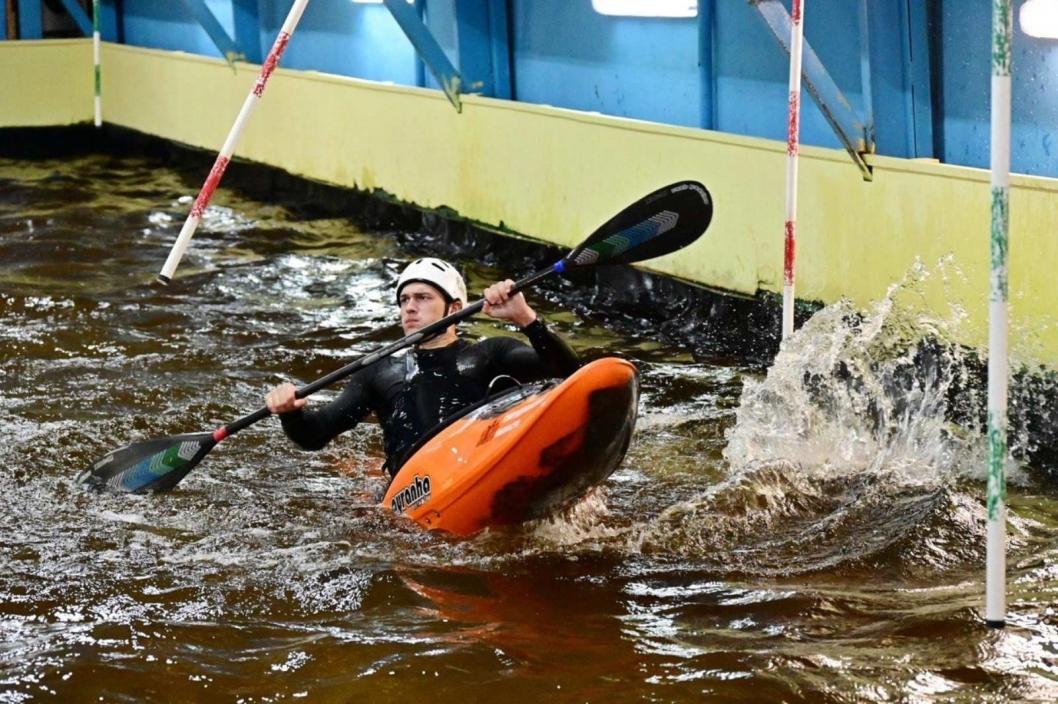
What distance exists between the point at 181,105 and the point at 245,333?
6819 mm

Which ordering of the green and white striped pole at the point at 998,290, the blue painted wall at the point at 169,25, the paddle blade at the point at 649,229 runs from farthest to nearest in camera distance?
the blue painted wall at the point at 169,25 < the paddle blade at the point at 649,229 < the green and white striped pole at the point at 998,290

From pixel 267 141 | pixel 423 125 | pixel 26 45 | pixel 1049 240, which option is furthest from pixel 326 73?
pixel 1049 240

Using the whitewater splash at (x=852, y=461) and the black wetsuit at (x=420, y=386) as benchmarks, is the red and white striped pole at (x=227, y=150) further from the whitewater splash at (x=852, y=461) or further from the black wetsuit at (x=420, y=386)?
the whitewater splash at (x=852, y=461)

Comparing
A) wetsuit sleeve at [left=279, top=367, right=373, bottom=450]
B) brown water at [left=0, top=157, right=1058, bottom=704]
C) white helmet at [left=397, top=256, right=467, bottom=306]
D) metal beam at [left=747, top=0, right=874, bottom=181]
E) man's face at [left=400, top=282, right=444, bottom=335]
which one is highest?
metal beam at [left=747, top=0, right=874, bottom=181]

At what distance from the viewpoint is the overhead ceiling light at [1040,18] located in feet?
18.9

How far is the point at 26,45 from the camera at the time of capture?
14.8m

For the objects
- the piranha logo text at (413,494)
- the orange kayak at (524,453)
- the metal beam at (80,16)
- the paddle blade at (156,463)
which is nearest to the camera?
the orange kayak at (524,453)

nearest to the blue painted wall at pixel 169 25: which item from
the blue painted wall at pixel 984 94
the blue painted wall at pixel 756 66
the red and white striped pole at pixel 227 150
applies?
the blue painted wall at pixel 756 66

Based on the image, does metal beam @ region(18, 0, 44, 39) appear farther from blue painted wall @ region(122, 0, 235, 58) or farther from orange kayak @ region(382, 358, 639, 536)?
orange kayak @ region(382, 358, 639, 536)

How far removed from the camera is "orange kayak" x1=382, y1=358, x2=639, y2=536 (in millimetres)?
4230

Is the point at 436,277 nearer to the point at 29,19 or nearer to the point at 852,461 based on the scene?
the point at 852,461

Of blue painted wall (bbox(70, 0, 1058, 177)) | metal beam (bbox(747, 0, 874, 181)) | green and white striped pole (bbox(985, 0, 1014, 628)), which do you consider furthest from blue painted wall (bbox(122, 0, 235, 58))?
green and white striped pole (bbox(985, 0, 1014, 628))

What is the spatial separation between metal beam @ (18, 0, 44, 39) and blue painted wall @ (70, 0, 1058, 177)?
4.94 m

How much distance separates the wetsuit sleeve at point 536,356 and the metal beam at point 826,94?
2374 mm
